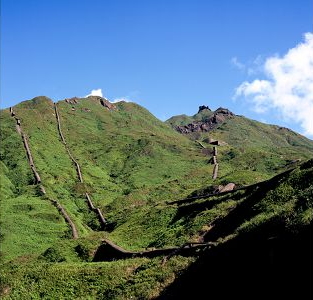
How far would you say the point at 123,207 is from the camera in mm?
A: 84688

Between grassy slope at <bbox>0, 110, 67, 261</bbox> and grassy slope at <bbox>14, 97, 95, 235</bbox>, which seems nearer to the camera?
grassy slope at <bbox>0, 110, 67, 261</bbox>

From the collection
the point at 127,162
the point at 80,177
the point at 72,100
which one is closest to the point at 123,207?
the point at 80,177

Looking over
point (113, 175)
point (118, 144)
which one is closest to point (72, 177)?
point (113, 175)

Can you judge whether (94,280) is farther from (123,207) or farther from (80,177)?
(80,177)

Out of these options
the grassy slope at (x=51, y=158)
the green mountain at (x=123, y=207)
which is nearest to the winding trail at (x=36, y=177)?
the green mountain at (x=123, y=207)

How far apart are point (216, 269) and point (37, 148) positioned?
106353 millimetres

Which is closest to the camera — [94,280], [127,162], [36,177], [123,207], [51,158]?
[94,280]

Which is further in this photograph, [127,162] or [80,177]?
[127,162]

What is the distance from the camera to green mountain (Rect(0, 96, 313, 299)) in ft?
101

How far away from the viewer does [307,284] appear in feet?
66.1

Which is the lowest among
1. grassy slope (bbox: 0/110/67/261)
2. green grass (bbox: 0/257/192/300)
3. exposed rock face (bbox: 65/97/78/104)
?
green grass (bbox: 0/257/192/300)

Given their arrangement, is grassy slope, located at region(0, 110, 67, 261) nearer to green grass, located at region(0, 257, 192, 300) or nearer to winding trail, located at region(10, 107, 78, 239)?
winding trail, located at region(10, 107, 78, 239)

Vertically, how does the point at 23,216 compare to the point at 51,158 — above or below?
below

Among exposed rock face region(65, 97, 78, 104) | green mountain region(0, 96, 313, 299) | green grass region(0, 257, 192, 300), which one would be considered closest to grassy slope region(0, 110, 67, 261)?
green mountain region(0, 96, 313, 299)
